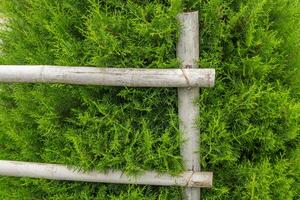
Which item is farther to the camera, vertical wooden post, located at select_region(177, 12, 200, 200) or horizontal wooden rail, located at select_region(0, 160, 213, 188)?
horizontal wooden rail, located at select_region(0, 160, 213, 188)

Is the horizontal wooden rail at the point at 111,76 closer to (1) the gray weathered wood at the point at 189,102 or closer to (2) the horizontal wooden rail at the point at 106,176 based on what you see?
(1) the gray weathered wood at the point at 189,102

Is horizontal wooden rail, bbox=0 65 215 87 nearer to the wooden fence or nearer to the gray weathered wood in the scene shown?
the wooden fence

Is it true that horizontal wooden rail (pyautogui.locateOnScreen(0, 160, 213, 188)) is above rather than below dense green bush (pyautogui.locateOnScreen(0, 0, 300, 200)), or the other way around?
below

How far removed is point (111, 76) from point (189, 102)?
50 centimetres

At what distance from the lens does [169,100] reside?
8.32 ft

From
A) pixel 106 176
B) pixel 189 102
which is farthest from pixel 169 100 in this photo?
pixel 106 176

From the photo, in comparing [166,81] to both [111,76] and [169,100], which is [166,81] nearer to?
[169,100]

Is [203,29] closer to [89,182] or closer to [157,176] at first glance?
[157,176]

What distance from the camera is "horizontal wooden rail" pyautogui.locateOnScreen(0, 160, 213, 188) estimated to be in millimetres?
2557

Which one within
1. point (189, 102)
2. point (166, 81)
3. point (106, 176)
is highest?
point (166, 81)

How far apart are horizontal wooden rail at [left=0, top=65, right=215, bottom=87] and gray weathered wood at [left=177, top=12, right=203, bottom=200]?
11 cm

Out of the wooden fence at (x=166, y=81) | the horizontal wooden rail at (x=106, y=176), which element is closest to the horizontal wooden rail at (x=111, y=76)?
the wooden fence at (x=166, y=81)

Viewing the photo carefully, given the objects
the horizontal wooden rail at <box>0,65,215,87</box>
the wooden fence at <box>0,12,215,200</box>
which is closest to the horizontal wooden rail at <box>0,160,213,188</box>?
the wooden fence at <box>0,12,215,200</box>

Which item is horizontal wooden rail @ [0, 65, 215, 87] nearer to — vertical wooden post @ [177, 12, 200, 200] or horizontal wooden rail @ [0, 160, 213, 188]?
vertical wooden post @ [177, 12, 200, 200]
